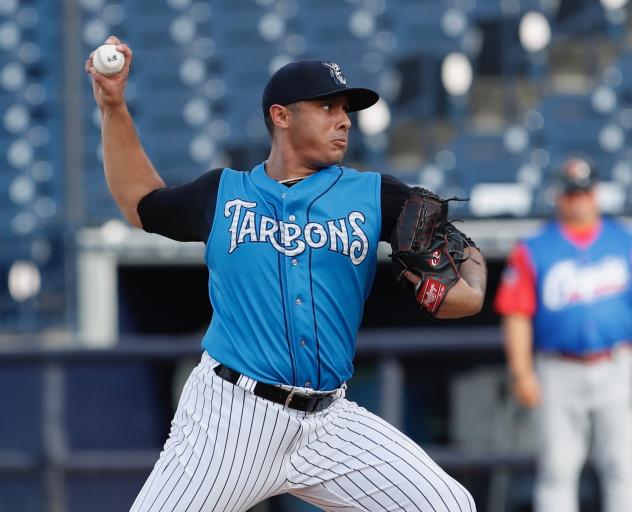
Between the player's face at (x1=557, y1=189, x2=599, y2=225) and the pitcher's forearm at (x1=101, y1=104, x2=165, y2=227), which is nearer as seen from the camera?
the pitcher's forearm at (x1=101, y1=104, x2=165, y2=227)

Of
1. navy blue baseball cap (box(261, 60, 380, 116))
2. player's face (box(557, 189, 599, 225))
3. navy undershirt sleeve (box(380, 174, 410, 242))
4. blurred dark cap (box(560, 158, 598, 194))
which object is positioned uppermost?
navy blue baseball cap (box(261, 60, 380, 116))

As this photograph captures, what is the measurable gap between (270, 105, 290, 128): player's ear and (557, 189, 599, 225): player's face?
2400 millimetres

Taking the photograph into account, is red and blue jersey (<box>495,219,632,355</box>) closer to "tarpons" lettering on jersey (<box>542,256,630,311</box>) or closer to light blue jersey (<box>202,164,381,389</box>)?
"tarpons" lettering on jersey (<box>542,256,630,311</box>)

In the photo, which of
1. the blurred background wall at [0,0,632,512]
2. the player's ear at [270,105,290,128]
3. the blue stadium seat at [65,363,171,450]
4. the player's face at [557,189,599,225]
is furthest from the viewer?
the blurred background wall at [0,0,632,512]

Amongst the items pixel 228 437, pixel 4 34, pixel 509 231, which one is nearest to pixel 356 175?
pixel 228 437

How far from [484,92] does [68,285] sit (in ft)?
9.04

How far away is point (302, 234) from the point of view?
308 cm

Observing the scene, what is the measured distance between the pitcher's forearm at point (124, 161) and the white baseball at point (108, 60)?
126mm

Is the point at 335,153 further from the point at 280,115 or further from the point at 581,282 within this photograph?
the point at 581,282

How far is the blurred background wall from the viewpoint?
7023mm

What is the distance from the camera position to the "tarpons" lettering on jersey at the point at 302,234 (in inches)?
121

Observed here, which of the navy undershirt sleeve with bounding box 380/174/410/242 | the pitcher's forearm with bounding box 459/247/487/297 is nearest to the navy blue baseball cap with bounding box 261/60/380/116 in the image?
the navy undershirt sleeve with bounding box 380/174/410/242

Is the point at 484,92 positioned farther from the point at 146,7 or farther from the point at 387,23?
the point at 146,7

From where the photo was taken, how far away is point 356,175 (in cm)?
320
